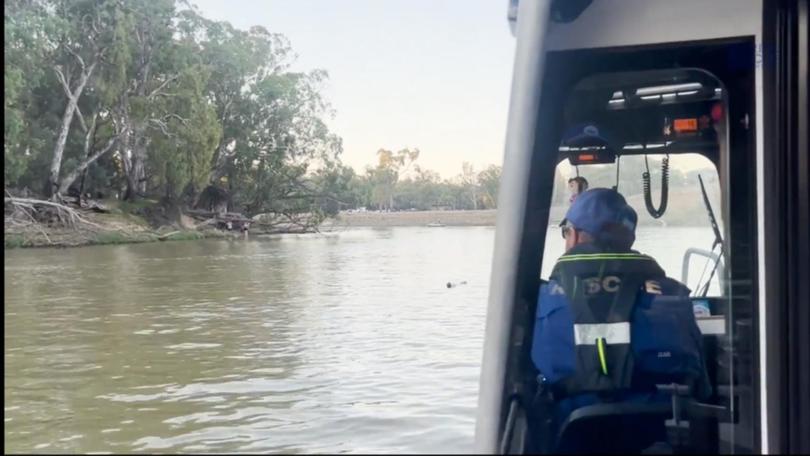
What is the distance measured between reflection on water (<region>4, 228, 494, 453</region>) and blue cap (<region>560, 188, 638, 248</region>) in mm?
245

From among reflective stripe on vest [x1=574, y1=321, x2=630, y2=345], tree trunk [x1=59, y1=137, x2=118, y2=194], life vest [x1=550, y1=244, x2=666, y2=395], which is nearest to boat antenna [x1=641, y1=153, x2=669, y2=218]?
life vest [x1=550, y1=244, x2=666, y2=395]

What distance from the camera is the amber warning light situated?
2162mm

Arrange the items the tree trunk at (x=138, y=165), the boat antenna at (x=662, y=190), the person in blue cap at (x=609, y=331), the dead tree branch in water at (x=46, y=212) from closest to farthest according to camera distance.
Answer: the person in blue cap at (x=609, y=331) < the boat antenna at (x=662, y=190) < the dead tree branch in water at (x=46, y=212) < the tree trunk at (x=138, y=165)

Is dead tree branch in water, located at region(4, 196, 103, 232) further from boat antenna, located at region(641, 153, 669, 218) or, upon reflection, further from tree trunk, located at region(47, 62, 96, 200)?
boat antenna, located at region(641, 153, 669, 218)

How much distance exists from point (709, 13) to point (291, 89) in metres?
21.6

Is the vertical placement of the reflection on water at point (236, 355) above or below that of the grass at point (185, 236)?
below

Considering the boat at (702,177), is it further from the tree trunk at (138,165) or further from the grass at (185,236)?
the tree trunk at (138,165)

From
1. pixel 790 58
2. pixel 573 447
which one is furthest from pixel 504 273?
pixel 790 58

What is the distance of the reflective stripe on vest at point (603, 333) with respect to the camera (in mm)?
1896

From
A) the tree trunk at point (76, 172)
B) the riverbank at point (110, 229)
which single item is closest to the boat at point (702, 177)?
the riverbank at point (110, 229)

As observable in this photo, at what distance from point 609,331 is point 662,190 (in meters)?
0.63

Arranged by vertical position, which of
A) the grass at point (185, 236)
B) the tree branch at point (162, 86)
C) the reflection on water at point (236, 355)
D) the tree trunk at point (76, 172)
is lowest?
the reflection on water at point (236, 355)

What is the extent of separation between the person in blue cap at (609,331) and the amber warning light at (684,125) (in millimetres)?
366

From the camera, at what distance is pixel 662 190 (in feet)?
7.91
